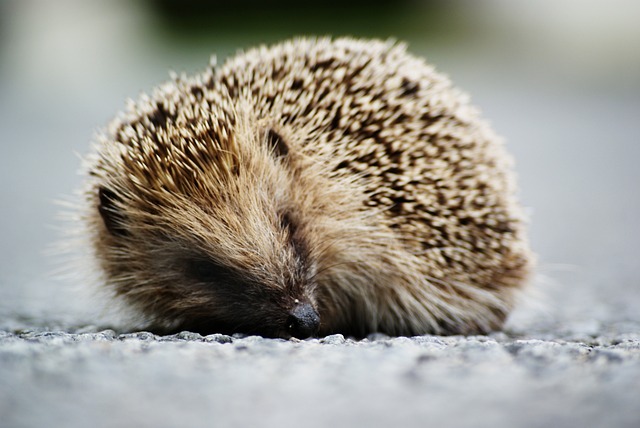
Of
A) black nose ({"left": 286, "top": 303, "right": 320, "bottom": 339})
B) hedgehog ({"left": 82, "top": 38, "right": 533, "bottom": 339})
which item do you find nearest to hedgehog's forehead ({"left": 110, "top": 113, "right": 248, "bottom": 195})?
hedgehog ({"left": 82, "top": 38, "right": 533, "bottom": 339})

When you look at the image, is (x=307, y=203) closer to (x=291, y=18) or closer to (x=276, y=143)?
(x=276, y=143)

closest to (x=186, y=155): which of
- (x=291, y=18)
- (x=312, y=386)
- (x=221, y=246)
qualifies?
(x=221, y=246)

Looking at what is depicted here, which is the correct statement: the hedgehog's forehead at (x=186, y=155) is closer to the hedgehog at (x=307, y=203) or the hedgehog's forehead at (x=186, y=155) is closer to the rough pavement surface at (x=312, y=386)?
the hedgehog at (x=307, y=203)

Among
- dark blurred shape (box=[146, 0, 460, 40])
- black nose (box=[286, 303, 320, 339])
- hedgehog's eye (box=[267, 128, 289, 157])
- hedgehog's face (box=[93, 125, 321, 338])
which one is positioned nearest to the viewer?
black nose (box=[286, 303, 320, 339])

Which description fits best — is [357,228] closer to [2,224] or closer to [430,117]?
[430,117]

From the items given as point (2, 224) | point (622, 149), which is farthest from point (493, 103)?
point (2, 224)

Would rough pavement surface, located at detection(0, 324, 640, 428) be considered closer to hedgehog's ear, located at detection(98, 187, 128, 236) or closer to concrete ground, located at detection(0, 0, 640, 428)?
concrete ground, located at detection(0, 0, 640, 428)
